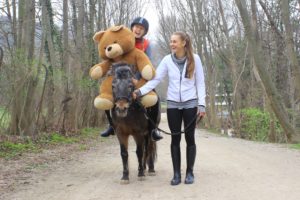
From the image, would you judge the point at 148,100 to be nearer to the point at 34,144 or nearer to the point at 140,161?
the point at 140,161

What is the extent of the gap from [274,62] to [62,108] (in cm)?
1915

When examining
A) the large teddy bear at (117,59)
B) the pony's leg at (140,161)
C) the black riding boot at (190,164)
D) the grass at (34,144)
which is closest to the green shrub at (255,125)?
the grass at (34,144)

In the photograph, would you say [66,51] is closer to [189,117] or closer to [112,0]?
[112,0]

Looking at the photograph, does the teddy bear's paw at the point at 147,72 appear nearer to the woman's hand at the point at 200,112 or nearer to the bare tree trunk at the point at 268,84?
the woman's hand at the point at 200,112

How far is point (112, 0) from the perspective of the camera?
2970cm

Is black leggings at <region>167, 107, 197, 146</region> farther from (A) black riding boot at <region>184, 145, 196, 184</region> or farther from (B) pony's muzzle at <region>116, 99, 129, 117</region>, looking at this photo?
(B) pony's muzzle at <region>116, 99, 129, 117</region>

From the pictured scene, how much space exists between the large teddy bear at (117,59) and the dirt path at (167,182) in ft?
4.13

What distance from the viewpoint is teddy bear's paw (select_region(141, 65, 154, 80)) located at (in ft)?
21.6

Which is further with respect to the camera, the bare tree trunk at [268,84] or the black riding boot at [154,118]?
the bare tree trunk at [268,84]

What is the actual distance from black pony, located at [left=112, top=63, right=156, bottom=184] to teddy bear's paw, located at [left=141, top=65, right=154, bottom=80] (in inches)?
7.7

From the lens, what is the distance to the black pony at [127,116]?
6.16 m

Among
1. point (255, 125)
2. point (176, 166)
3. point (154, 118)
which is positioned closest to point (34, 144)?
point (154, 118)

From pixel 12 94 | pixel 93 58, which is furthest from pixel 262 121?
pixel 12 94

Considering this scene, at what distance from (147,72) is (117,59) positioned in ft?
1.85
